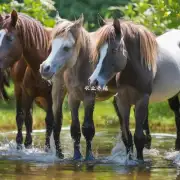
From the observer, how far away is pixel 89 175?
31.9 feet

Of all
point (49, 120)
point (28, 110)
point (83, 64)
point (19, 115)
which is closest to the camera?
point (83, 64)

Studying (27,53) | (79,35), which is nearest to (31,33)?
(27,53)

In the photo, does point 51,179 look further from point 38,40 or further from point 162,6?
point 162,6

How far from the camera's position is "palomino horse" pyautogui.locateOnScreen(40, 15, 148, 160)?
1087 centimetres

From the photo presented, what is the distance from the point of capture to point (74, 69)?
36.7 feet

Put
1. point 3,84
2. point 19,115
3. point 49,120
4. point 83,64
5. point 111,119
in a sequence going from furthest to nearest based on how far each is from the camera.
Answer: point 111,119, point 3,84, point 19,115, point 49,120, point 83,64

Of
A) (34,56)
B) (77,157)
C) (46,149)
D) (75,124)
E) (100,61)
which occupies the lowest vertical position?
(46,149)

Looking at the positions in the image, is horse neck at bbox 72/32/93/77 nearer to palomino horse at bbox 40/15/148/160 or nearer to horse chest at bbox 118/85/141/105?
palomino horse at bbox 40/15/148/160

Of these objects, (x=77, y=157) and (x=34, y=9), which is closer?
(x=77, y=157)

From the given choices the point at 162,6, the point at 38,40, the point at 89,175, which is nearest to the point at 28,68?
the point at 38,40

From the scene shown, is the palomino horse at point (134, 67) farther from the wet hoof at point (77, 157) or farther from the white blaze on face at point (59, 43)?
the wet hoof at point (77, 157)

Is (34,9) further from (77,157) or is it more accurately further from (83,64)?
(77,157)

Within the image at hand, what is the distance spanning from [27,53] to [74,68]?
1.05 metres

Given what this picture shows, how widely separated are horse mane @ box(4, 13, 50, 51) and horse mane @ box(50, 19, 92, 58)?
72cm
